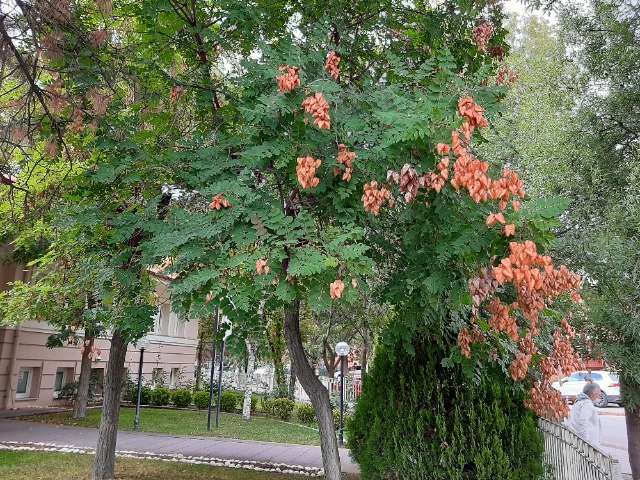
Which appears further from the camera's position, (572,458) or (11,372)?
(11,372)

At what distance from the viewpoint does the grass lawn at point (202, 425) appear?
49.7ft

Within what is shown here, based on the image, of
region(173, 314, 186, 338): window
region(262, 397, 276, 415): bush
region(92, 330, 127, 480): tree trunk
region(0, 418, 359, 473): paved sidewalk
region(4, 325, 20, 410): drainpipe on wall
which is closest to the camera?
region(92, 330, 127, 480): tree trunk

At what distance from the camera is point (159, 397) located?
22984 mm

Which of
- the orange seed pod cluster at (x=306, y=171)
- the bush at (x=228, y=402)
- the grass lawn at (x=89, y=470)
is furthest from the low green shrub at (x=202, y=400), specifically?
the orange seed pod cluster at (x=306, y=171)

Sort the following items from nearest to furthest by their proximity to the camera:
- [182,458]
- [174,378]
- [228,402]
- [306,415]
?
[182,458] < [306,415] < [228,402] < [174,378]

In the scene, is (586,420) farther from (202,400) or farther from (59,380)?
(59,380)

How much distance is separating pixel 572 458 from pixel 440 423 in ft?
4.58

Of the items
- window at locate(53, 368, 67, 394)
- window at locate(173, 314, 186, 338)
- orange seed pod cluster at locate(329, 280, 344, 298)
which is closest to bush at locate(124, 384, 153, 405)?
window at locate(53, 368, 67, 394)

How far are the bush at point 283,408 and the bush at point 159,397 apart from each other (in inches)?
215

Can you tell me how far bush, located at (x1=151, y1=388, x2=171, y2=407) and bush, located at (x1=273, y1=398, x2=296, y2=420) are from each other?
5451mm

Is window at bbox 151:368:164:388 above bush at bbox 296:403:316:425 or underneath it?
above

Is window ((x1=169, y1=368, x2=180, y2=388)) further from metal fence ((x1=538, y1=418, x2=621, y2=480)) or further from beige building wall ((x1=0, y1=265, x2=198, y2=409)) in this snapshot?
metal fence ((x1=538, y1=418, x2=621, y2=480))

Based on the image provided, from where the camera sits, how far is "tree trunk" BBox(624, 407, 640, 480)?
31.2 ft

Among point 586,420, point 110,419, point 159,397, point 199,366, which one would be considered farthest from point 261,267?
point 199,366
